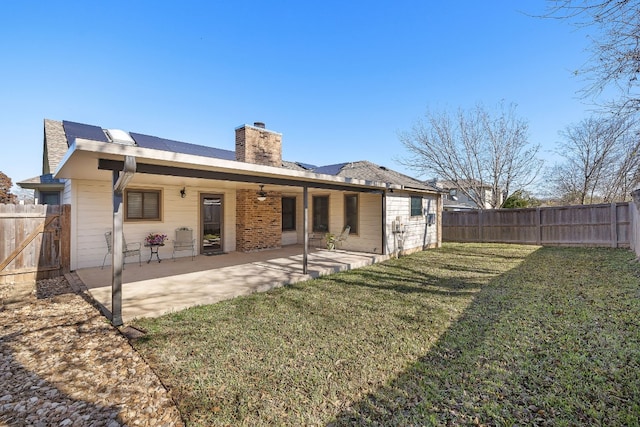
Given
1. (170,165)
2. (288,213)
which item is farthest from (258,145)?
(170,165)

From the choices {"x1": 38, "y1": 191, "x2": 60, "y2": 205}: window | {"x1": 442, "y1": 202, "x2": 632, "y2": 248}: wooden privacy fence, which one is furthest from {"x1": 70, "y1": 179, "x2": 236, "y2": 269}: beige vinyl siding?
{"x1": 442, "y1": 202, "x2": 632, "y2": 248}: wooden privacy fence

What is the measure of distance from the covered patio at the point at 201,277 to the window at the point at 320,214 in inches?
65.7

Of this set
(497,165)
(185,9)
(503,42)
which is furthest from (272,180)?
(497,165)

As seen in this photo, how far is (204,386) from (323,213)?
8487mm

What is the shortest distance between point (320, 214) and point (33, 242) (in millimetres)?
7929

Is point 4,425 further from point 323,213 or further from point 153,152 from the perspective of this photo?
point 323,213

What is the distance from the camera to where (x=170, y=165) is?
13.6 ft

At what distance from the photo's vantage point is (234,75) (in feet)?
35.5

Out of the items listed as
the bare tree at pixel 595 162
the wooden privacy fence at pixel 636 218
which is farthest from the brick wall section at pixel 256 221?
the bare tree at pixel 595 162

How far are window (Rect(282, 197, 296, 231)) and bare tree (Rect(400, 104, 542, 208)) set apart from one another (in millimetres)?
9804

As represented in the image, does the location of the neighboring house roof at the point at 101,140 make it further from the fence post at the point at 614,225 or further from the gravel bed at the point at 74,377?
the fence post at the point at 614,225

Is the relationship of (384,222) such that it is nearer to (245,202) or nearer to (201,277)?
(245,202)

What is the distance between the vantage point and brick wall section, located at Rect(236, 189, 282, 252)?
9.62 m

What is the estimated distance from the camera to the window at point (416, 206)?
10477 millimetres
